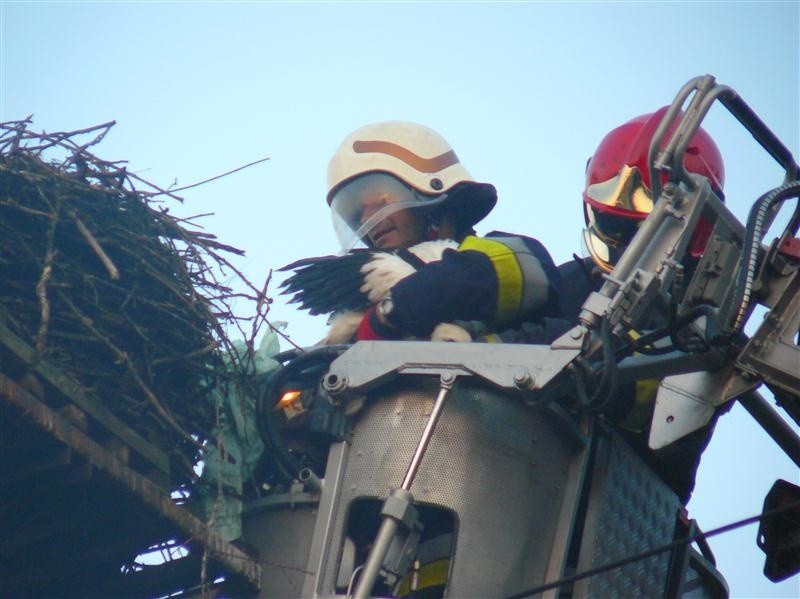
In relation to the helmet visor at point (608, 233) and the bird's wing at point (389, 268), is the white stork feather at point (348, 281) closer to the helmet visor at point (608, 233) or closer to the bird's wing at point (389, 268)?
the bird's wing at point (389, 268)

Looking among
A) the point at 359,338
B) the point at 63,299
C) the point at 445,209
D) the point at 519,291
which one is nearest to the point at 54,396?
the point at 63,299

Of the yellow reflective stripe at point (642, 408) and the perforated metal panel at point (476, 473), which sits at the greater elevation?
the yellow reflective stripe at point (642, 408)

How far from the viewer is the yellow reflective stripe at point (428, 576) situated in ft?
17.6

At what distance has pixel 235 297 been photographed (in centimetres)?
730

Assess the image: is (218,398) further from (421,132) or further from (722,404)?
(722,404)

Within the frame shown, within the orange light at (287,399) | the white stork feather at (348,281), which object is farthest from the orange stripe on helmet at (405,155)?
the orange light at (287,399)

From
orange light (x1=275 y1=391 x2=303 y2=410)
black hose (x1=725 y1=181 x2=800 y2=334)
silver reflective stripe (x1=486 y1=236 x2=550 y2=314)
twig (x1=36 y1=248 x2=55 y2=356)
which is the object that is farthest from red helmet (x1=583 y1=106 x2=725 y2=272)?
twig (x1=36 y1=248 x2=55 y2=356)

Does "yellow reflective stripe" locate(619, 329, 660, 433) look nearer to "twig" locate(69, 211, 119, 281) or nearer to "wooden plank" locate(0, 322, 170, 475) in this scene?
"wooden plank" locate(0, 322, 170, 475)

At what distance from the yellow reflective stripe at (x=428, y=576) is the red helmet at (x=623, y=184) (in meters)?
2.42

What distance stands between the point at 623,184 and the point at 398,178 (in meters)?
1.18

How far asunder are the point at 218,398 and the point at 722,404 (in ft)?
8.11

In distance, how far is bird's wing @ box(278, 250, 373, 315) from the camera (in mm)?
6898

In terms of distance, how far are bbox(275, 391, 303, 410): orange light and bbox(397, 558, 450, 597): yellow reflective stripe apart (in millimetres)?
1212

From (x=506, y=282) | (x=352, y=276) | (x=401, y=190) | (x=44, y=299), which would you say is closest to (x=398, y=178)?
(x=401, y=190)
